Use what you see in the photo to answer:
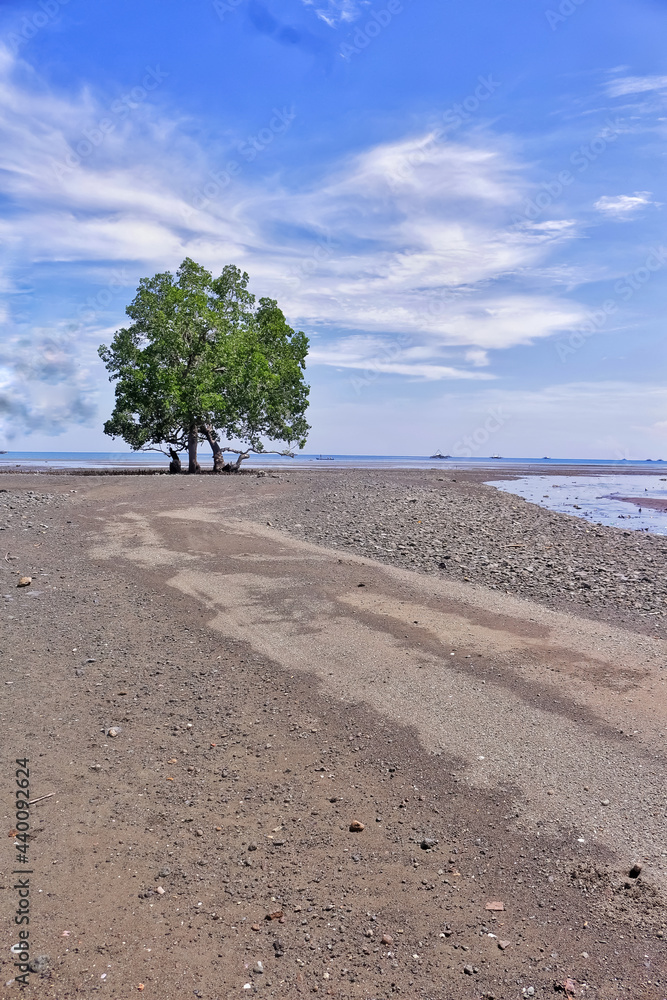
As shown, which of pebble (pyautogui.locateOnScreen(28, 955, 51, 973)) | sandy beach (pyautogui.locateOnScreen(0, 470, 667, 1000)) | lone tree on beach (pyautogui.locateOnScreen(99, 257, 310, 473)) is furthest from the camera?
lone tree on beach (pyautogui.locateOnScreen(99, 257, 310, 473))

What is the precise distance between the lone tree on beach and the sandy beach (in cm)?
2595

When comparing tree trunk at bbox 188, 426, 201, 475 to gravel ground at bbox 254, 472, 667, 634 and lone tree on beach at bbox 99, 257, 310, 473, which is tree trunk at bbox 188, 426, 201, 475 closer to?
lone tree on beach at bbox 99, 257, 310, 473

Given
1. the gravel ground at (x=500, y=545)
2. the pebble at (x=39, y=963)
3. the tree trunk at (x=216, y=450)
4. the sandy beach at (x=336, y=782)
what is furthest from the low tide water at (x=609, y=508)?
the pebble at (x=39, y=963)

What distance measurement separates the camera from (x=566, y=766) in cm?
618

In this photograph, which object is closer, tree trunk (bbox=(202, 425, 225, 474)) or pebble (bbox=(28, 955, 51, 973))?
pebble (bbox=(28, 955, 51, 973))

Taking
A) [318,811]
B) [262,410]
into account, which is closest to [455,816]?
[318,811]

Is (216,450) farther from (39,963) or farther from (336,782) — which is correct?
(39,963)

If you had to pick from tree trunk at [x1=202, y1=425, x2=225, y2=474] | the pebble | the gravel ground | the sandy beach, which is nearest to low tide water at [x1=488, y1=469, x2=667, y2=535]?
the gravel ground

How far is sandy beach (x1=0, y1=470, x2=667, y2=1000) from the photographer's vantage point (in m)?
4.11

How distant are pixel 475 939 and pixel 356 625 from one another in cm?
599

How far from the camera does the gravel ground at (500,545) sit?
12.7m

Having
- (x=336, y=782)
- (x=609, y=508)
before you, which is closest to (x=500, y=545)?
(x=336, y=782)

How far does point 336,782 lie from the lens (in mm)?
6004

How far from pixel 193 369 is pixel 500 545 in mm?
27029
